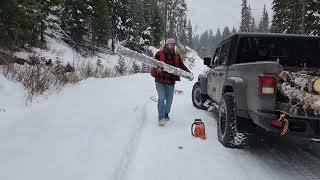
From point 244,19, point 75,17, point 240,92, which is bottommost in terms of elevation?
point 240,92

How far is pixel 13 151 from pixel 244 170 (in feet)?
9.97

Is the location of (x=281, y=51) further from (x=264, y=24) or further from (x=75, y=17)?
(x=264, y=24)

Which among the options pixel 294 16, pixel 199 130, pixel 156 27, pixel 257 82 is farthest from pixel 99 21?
pixel 257 82

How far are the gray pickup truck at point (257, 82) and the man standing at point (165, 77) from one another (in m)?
0.91

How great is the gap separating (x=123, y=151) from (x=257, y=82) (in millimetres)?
2069

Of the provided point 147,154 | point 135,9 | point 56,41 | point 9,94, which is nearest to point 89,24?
A: point 56,41

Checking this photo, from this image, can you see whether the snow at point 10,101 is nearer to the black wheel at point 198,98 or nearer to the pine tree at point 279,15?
the black wheel at point 198,98

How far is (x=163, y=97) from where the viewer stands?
8711 mm

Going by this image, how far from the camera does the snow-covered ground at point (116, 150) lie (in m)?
4.91

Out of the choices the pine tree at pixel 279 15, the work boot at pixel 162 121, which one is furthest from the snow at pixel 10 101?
the pine tree at pixel 279 15

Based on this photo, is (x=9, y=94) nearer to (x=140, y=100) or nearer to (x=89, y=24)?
(x=140, y=100)

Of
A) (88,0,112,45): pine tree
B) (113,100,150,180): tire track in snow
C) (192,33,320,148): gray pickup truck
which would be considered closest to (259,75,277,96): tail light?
(192,33,320,148): gray pickup truck

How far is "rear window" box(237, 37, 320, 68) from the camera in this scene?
7.22m

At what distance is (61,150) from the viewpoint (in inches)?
214
